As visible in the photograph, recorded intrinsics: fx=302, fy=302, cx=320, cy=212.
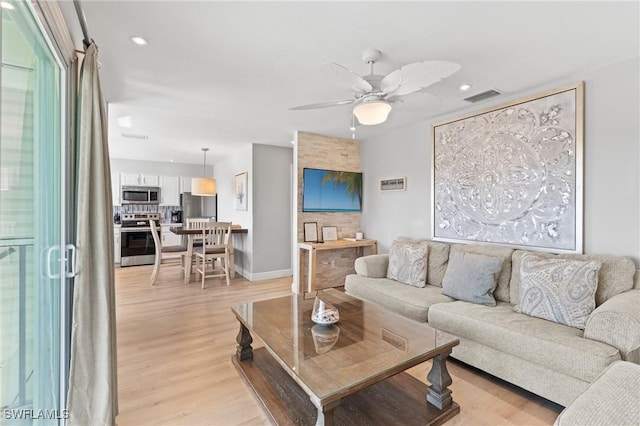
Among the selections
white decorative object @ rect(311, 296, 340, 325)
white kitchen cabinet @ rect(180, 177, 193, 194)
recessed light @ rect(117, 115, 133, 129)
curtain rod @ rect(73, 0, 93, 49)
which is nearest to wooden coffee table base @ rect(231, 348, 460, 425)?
white decorative object @ rect(311, 296, 340, 325)

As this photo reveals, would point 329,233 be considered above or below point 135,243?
above

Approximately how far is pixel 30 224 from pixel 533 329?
115 inches

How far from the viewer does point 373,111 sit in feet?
7.29

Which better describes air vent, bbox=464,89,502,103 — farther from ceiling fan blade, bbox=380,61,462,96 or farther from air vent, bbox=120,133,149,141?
air vent, bbox=120,133,149,141

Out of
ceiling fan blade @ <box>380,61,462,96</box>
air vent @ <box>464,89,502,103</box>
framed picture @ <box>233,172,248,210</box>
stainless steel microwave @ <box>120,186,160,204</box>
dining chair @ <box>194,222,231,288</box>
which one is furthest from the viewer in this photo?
stainless steel microwave @ <box>120,186,160,204</box>

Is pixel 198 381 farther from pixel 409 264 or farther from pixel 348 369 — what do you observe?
pixel 409 264

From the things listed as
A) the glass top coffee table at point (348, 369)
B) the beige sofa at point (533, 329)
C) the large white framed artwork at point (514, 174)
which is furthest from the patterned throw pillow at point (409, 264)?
the glass top coffee table at point (348, 369)

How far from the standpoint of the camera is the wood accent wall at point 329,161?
14.9ft

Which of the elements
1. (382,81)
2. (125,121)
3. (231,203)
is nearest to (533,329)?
(382,81)

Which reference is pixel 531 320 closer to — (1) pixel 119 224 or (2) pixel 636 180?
(2) pixel 636 180

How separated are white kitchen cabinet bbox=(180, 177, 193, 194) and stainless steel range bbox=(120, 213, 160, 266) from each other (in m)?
1.25

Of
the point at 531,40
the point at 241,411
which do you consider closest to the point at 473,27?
the point at 531,40

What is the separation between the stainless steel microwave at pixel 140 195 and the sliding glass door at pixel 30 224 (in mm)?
5993

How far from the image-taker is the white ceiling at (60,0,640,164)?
5.84ft
